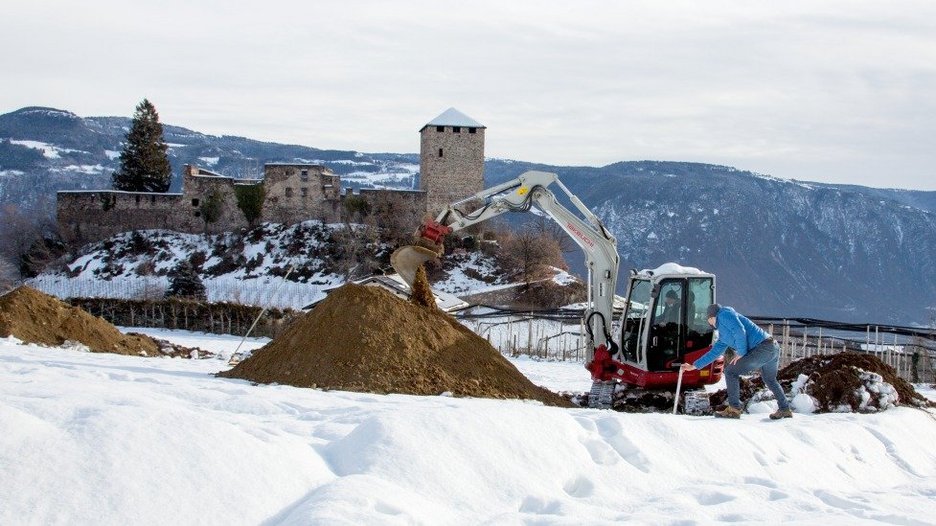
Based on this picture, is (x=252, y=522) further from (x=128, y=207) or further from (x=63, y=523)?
(x=128, y=207)

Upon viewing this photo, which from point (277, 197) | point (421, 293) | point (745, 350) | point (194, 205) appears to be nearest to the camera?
point (745, 350)

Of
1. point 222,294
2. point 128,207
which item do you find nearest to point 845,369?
point 222,294

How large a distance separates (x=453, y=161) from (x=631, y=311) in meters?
35.4

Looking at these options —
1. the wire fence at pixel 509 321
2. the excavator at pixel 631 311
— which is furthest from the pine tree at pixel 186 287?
the excavator at pixel 631 311

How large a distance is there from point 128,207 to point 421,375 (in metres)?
40.6

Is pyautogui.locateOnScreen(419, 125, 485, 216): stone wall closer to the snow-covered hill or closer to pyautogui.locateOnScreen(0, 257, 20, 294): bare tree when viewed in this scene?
the snow-covered hill

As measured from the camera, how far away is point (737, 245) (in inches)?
3450

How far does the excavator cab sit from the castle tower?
35442mm

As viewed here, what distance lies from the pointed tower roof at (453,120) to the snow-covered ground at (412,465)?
39282 mm

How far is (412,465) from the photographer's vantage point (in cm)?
703

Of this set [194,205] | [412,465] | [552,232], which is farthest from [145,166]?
[412,465]

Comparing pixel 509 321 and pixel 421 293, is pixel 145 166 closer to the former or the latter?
pixel 509 321

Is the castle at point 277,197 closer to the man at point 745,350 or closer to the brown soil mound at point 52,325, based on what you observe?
the brown soil mound at point 52,325

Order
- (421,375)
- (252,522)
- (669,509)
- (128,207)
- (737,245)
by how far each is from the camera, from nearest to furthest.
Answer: (252,522) < (669,509) < (421,375) < (128,207) < (737,245)
